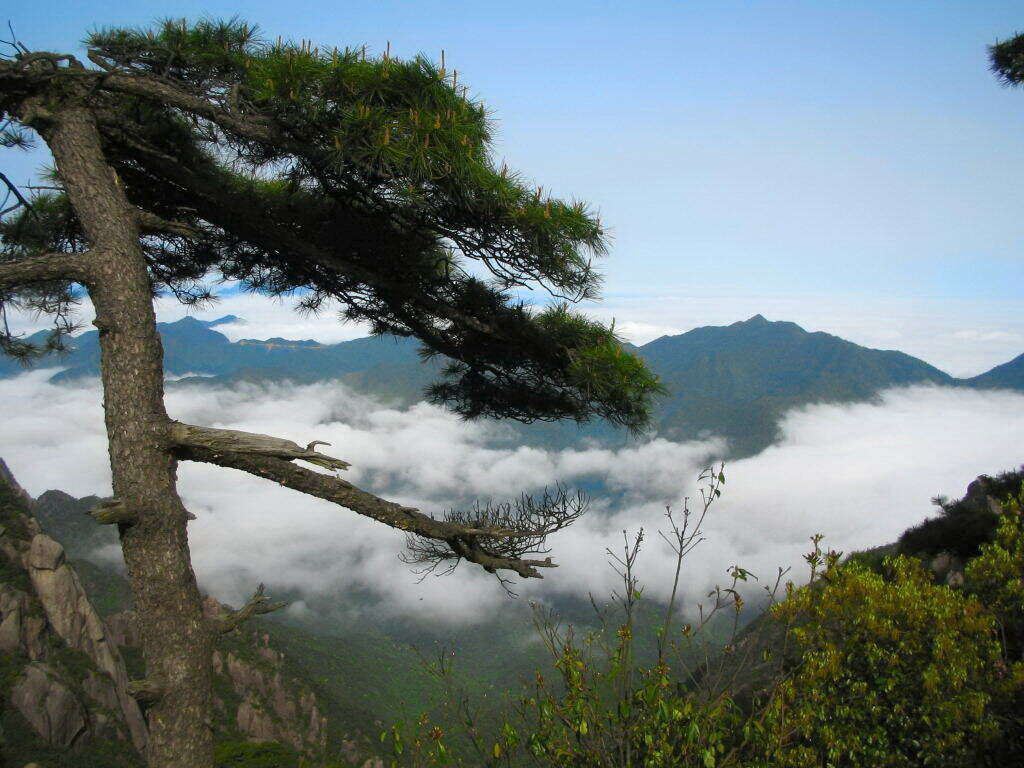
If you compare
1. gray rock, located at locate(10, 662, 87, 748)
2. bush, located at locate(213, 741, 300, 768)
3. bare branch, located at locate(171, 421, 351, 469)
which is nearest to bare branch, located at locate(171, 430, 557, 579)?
bare branch, located at locate(171, 421, 351, 469)

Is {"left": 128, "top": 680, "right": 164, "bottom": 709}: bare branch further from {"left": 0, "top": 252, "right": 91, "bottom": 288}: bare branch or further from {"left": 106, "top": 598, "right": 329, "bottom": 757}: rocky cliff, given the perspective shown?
{"left": 106, "top": 598, "right": 329, "bottom": 757}: rocky cliff

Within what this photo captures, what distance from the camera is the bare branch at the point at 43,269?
385cm

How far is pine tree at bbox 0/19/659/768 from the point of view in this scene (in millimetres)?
3971

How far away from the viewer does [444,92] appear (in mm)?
4602

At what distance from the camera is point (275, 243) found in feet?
18.6

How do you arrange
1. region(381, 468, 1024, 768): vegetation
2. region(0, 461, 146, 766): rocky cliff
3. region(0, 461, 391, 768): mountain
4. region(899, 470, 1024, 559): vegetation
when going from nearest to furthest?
1. region(381, 468, 1024, 768): vegetation
2. region(899, 470, 1024, 559): vegetation
3. region(0, 461, 146, 766): rocky cliff
4. region(0, 461, 391, 768): mountain

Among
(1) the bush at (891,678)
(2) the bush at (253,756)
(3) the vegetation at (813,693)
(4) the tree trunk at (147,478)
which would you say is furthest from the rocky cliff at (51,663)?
(1) the bush at (891,678)

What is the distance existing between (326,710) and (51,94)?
75037 mm

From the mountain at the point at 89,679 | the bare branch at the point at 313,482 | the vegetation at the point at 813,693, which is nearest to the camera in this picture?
the vegetation at the point at 813,693

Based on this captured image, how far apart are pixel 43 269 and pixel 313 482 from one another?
2.35 metres

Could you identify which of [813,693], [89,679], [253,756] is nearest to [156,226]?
[813,693]

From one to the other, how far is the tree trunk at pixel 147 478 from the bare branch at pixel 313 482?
0.89 feet

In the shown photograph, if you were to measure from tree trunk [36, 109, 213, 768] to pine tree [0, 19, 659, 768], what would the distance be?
0.04 ft

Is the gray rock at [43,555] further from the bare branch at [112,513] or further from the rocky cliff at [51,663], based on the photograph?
the bare branch at [112,513]
